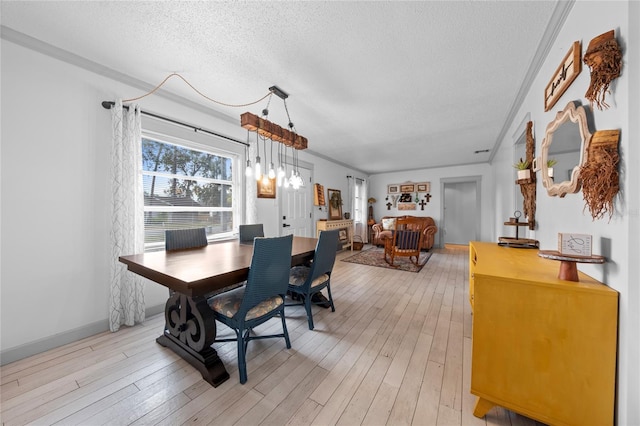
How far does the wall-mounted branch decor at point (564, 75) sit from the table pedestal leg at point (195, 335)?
9.24 ft

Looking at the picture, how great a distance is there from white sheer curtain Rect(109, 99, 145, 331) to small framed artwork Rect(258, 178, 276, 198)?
1660 millimetres

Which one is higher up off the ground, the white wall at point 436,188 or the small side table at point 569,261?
the white wall at point 436,188

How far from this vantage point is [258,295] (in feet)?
5.24

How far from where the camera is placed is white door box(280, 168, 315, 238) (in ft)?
14.3

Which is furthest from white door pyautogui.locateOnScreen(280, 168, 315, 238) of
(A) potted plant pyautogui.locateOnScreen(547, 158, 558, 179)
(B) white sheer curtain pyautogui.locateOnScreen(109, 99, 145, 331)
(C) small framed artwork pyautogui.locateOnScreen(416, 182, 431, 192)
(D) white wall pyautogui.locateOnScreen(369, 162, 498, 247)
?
(C) small framed artwork pyautogui.locateOnScreen(416, 182, 431, 192)

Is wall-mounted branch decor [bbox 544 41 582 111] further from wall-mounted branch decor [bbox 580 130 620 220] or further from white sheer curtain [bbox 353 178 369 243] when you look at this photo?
white sheer curtain [bbox 353 178 369 243]

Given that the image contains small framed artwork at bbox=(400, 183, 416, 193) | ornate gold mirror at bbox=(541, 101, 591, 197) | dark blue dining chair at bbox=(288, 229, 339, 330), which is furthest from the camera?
small framed artwork at bbox=(400, 183, 416, 193)

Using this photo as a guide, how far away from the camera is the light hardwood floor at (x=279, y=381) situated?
126cm

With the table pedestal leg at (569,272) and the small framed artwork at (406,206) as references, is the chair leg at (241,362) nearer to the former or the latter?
the table pedestal leg at (569,272)

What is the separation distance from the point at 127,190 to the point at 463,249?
298 inches

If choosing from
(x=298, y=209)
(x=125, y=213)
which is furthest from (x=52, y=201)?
(x=298, y=209)

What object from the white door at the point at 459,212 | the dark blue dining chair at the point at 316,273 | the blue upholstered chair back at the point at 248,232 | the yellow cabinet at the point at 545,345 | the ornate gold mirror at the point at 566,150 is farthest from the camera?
the white door at the point at 459,212

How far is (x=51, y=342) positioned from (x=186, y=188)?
182cm

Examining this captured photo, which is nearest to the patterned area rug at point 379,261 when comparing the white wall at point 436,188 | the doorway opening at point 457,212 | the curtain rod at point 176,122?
the white wall at point 436,188
